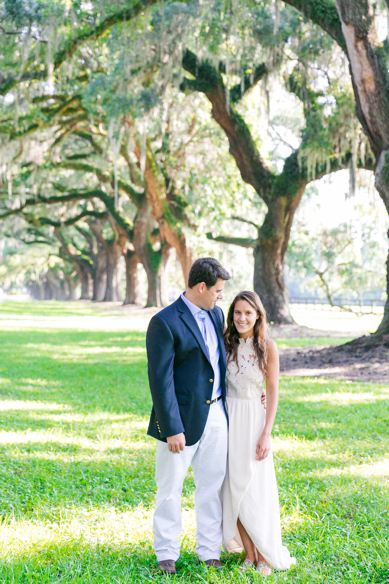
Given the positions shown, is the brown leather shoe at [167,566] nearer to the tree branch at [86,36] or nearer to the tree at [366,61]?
the tree at [366,61]

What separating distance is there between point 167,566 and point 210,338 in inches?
45.3

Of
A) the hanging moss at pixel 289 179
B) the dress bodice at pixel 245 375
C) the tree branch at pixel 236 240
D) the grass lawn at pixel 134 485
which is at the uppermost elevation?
the hanging moss at pixel 289 179

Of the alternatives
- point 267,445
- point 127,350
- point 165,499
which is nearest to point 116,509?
point 165,499

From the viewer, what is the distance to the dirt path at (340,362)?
31.7ft

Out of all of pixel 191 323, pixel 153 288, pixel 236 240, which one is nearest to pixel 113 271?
pixel 153 288

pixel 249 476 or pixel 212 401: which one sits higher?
pixel 212 401

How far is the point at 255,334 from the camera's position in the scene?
3.39m

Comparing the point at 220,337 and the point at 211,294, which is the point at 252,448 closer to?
the point at 220,337

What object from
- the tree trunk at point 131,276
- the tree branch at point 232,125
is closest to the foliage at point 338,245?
the tree trunk at point 131,276

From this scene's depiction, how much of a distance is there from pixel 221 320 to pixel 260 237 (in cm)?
1397

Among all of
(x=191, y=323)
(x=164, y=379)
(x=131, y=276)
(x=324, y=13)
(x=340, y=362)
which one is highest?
(x=324, y=13)

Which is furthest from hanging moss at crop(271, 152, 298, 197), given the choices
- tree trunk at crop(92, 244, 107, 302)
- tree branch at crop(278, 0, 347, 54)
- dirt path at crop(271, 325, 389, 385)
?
tree trunk at crop(92, 244, 107, 302)

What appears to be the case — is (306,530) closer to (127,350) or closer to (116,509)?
(116,509)

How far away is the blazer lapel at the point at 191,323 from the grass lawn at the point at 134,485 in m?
1.11
